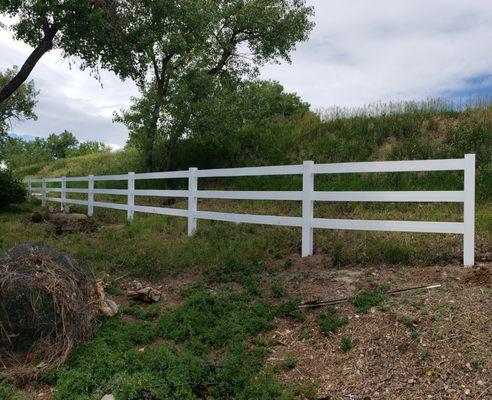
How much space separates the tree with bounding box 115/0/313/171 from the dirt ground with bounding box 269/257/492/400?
34.3 feet

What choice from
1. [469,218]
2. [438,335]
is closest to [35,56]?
[469,218]

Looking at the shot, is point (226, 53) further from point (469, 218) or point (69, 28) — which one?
point (469, 218)

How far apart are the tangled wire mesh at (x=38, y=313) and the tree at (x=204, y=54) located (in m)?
9.83

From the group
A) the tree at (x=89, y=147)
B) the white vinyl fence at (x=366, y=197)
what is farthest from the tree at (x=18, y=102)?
the tree at (x=89, y=147)

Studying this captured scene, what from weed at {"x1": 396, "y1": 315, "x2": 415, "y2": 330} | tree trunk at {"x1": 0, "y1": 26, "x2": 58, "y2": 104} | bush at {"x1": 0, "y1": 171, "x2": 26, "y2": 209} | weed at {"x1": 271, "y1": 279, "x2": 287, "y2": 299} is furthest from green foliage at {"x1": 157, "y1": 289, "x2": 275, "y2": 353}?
bush at {"x1": 0, "y1": 171, "x2": 26, "y2": 209}

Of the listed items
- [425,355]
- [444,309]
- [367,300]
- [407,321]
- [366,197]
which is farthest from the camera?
[366,197]

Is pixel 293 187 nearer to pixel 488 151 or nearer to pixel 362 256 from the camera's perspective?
pixel 488 151

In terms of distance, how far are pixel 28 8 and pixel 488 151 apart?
1204 cm

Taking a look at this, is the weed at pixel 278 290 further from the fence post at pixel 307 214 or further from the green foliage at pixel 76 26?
the green foliage at pixel 76 26

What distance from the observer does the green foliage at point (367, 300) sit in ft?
15.1

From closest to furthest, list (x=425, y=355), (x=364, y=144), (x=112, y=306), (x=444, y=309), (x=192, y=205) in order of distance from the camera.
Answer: (x=425, y=355) → (x=444, y=309) → (x=112, y=306) → (x=192, y=205) → (x=364, y=144)

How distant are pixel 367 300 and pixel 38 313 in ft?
11.1

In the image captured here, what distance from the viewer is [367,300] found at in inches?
185

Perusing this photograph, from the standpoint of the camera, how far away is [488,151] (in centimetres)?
1162
